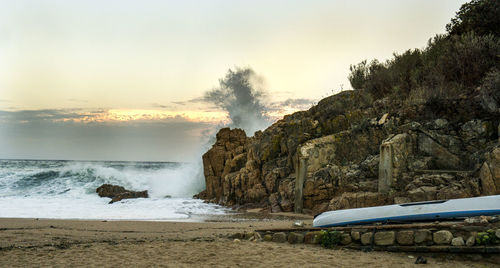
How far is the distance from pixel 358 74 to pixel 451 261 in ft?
56.6

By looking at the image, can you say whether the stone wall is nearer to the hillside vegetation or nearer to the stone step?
the hillside vegetation

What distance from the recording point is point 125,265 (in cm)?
553

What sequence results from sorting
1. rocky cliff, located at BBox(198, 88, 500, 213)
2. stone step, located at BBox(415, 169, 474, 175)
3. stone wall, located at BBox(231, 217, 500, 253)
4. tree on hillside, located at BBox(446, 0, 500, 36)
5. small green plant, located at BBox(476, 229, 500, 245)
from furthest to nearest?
1. tree on hillside, located at BBox(446, 0, 500, 36)
2. rocky cliff, located at BBox(198, 88, 500, 213)
3. stone step, located at BBox(415, 169, 474, 175)
4. stone wall, located at BBox(231, 217, 500, 253)
5. small green plant, located at BBox(476, 229, 500, 245)

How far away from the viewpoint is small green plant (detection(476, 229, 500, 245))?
534cm

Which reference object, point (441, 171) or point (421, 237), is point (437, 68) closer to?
point (441, 171)

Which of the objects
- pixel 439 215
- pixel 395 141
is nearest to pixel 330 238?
pixel 439 215

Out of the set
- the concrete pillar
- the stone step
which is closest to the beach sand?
the concrete pillar

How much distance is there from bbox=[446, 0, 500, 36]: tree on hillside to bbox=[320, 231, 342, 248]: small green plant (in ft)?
48.5

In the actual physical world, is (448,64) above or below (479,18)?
below

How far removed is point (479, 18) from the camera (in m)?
18.2

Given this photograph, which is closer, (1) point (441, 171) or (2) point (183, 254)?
(2) point (183, 254)

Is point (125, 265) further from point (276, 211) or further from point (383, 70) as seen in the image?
point (383, 70)

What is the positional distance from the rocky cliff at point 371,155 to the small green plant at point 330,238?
5.50m

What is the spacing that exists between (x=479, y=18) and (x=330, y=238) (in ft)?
55.2
